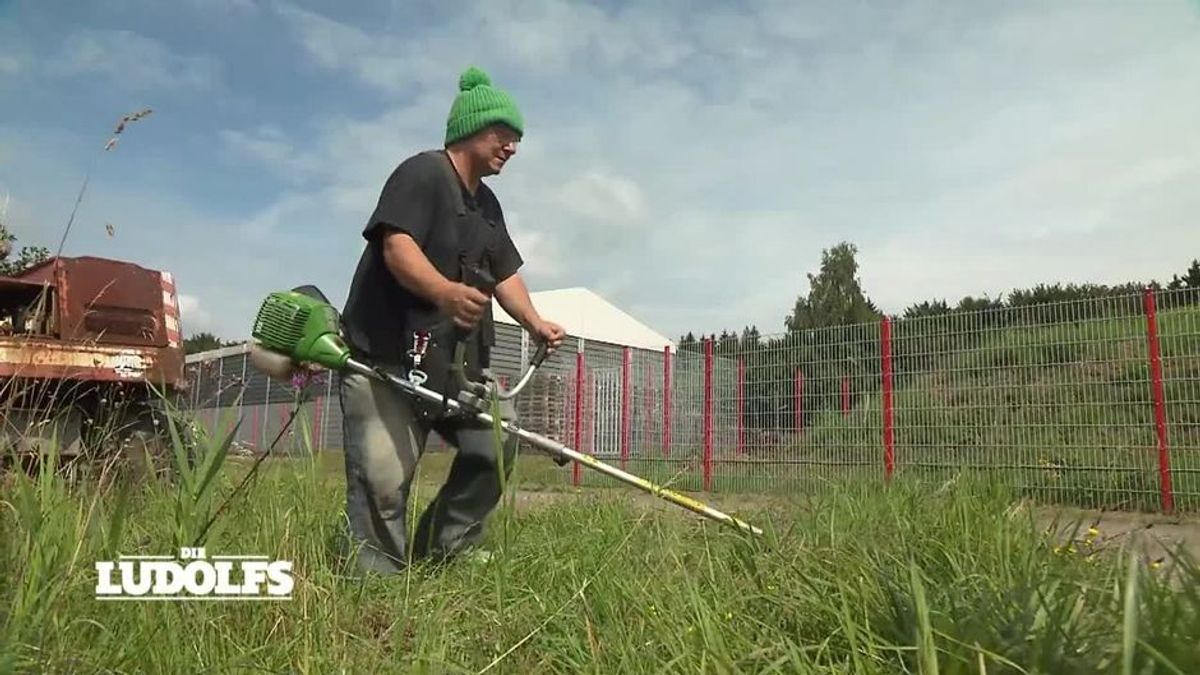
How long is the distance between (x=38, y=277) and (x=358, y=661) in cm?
471

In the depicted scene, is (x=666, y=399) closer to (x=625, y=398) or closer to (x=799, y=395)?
(x=625, y=398)

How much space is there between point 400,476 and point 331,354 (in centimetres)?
43

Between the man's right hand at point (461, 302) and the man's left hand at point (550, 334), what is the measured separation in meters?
0.50

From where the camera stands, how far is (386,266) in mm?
2916

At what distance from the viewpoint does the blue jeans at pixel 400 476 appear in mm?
2816

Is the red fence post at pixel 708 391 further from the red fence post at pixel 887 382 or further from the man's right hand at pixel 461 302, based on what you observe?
the man's right hand at pixel 461 302

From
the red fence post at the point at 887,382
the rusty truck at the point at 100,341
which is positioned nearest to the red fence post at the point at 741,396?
the red fence post at the point at 887,382

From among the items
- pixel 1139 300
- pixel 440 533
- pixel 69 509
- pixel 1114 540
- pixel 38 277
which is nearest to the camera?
pixel 69 509

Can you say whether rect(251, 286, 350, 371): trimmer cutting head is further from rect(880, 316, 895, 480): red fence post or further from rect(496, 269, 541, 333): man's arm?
rect(880, 316, 895, 480): red fence post

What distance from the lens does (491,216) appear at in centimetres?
336

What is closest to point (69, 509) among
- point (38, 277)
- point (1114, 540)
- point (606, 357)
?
point (1114, 540)

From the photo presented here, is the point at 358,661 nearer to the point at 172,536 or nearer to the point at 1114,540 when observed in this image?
the point at 172,536

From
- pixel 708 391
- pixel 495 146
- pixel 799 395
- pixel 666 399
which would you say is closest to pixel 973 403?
pixel 799 395

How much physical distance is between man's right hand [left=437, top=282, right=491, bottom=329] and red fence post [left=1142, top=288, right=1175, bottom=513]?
16.6ft
